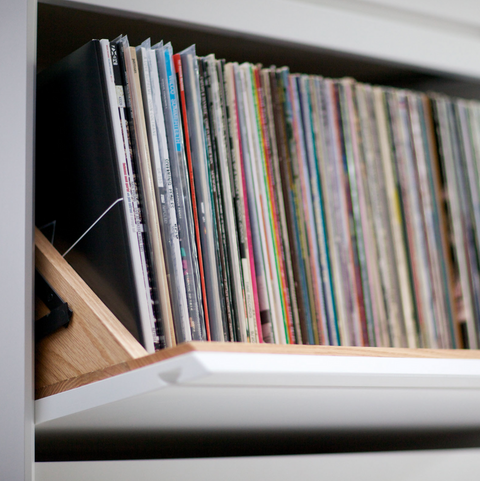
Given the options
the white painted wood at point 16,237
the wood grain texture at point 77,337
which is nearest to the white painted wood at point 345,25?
the white painted wood at point 16,237

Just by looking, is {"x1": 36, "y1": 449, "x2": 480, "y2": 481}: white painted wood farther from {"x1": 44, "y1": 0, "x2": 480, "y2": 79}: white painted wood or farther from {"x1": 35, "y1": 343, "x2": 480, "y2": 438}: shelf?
{"x1": 44, "y1": 0, "x2": 480, "y2": 79}: white painted wood

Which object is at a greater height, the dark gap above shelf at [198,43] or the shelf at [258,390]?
the dark gap above shelf at [198,43]

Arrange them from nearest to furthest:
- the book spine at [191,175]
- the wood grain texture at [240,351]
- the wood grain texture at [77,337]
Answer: the wood grain texture at [240,351]
the wood grain texture at [77,337]
the book spine at [191,175]

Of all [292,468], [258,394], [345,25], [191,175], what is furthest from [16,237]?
[345,25]

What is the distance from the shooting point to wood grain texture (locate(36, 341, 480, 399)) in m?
0.45

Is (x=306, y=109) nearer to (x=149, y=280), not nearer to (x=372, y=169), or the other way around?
(x=372, y=169)

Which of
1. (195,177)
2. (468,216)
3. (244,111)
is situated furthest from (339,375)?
(468,216)

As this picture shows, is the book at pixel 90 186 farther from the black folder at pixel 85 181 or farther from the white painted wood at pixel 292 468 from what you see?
the white painted wood at pixel 292 468

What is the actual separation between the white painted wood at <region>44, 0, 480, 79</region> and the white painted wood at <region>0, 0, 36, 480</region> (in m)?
0.10

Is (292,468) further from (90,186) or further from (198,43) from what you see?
(198,43)

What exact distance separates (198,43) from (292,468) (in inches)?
25.7

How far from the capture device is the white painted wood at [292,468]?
615 mm

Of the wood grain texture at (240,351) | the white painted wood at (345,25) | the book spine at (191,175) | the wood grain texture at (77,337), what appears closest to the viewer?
the wood grain texture at (240,351)

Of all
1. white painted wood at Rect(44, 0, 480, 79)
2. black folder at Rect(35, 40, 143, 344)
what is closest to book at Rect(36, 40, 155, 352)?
black folder at Rect(35, 40, 143, 344)
